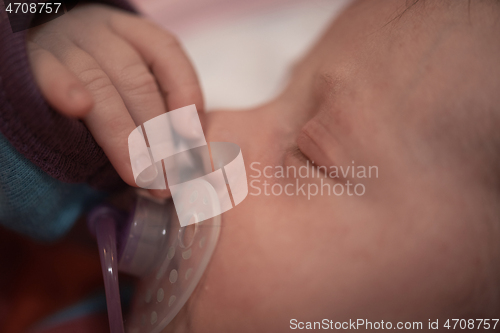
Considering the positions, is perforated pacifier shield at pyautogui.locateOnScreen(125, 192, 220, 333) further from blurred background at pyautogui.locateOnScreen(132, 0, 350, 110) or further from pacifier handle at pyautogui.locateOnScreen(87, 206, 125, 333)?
blurred background at pyautogui.locateOnScreen(132, 0, 350, 110)

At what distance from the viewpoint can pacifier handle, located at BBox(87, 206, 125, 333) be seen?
40 cm

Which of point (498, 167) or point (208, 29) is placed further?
point (208, 29)

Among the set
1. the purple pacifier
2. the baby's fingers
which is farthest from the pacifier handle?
the baby's fingers

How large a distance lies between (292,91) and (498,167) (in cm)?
28

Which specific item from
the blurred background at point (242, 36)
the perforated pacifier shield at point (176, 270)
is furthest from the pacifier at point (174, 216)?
the blurred background at point (242, 36)

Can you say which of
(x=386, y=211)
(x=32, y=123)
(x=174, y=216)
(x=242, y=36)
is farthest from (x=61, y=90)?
(x=242, y=36)

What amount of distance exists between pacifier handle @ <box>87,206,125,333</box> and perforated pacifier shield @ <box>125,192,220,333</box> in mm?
17

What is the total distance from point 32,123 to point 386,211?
39cm

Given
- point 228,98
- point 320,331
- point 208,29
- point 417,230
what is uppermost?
point 208,29

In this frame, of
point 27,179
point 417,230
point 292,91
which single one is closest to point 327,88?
point 292,91

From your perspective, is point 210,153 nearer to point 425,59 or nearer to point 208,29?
point 425,59

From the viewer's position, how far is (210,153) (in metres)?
0.41

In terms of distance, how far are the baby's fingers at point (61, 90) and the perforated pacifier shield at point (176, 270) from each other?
151 millimetres

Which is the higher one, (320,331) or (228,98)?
(228,98)
